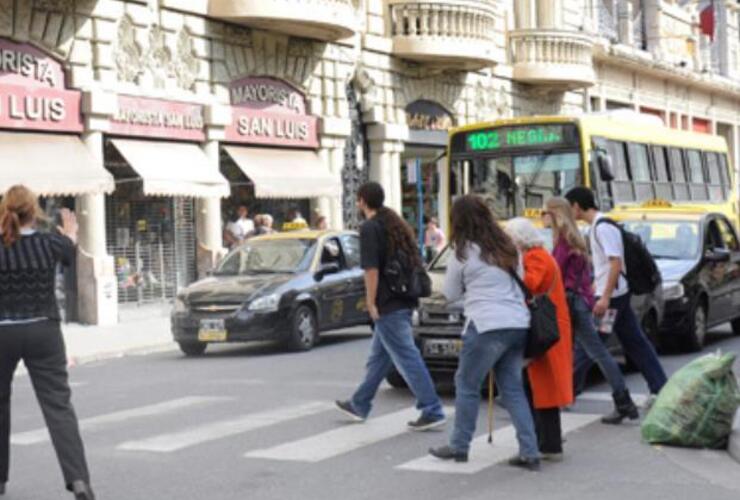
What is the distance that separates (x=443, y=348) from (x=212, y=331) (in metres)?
5.28

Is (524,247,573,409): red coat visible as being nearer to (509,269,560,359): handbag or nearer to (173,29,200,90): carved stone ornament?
(509,269,560,359): handbag

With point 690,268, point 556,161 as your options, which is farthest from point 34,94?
point 690,268

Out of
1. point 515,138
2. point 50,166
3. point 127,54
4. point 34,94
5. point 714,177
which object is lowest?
point 714,177

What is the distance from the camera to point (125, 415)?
439 inches

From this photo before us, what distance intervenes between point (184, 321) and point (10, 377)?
8979 millimetres

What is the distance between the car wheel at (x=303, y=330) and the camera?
1638cm

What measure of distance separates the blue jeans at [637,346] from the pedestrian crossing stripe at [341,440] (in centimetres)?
154

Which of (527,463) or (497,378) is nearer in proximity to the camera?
(527,463)

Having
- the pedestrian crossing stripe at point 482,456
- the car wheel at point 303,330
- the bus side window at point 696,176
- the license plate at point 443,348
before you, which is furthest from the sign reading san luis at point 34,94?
the pedestrian crossing stripe at point 482,456

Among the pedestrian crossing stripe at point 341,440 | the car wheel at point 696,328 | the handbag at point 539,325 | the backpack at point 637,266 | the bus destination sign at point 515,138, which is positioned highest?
the bus destination sign at point 515,138

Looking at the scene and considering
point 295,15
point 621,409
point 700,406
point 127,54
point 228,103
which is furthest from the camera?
point 228,103

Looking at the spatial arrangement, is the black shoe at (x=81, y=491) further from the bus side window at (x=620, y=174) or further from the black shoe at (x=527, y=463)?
the bus side window at (x=620, y=174)

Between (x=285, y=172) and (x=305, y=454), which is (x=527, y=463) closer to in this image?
(x=305, y=454)

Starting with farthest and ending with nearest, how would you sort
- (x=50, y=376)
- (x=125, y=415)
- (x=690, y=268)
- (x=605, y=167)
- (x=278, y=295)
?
(x=605, y=167)
(x=278, y=295)
(x=690, y=268)
(x=125, y=415)
(x=50, y=376)
